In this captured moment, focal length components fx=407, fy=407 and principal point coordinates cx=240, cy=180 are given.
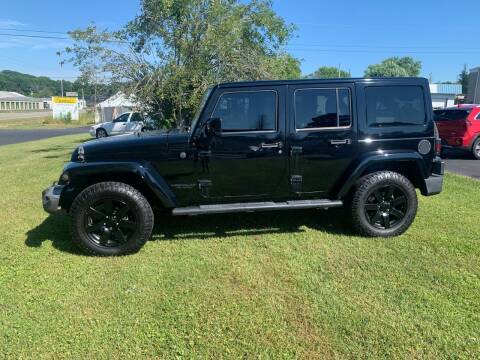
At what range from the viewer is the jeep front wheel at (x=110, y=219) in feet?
14.1

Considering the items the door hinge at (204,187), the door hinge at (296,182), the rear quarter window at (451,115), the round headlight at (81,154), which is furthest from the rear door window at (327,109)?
the rear quarter window at (451,115)

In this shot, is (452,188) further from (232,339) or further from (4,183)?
(4,183)

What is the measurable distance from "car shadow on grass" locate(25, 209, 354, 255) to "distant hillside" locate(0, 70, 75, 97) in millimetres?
168001

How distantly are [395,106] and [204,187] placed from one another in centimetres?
240

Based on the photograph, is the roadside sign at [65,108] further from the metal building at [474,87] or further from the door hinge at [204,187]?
the door hinge at [204,187]

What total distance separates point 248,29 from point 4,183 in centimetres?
882

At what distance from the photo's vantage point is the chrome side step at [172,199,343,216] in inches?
176

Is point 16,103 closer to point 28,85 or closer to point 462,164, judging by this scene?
point 28,85

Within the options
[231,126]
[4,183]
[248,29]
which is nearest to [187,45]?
[248,29]

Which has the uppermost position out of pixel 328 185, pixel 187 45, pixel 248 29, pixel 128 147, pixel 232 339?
pixel 248 29

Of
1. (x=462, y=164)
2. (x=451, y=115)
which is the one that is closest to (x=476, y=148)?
(x=451, y=115)

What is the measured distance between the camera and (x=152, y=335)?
9.73 feet

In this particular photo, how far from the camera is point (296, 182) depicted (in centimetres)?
469

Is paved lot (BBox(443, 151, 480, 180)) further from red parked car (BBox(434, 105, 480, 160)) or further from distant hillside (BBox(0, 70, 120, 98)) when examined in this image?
distant hillside (BBox(0, 70, 120, 98))
